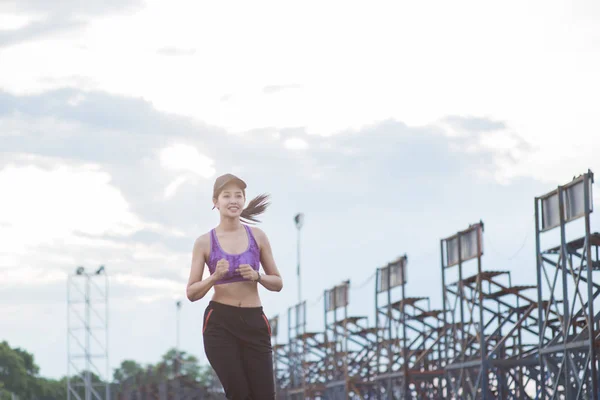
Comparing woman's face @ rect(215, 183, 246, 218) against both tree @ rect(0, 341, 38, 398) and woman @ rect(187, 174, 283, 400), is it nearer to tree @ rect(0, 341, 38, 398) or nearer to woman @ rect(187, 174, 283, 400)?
woman @ rect(187, 174, 283, 400)

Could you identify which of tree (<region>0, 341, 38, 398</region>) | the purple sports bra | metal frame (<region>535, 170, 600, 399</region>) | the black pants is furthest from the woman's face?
tree (<region>0, 341, 38, 398</region>)

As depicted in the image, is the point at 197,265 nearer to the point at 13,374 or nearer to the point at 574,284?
the point at 574,284

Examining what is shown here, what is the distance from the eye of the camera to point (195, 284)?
6.23 m

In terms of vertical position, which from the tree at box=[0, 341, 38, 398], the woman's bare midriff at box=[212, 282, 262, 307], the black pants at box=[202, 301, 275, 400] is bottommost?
the black pants at box=[202, 301, 275, 400]

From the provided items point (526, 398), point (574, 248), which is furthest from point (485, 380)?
point (574, 248)

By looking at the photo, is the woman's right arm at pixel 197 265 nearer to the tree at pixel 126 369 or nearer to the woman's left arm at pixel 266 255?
the woman's left arm at pixel 266 255

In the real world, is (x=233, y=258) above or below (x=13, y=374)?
below

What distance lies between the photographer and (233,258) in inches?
245

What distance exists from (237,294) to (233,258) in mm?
227

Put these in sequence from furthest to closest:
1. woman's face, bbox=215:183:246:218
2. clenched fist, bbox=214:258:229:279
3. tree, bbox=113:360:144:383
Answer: tree, bbox=113:360:144:383 → woman's face, bbox=215:183:246:218 → clenched fist, bbox=214:258:229:279

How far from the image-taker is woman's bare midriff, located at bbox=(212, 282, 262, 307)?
20.7 ft

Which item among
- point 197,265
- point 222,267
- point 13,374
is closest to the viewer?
point 222,267

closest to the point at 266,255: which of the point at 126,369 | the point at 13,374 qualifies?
the point at 13,374

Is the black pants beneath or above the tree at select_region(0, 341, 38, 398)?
beneath
